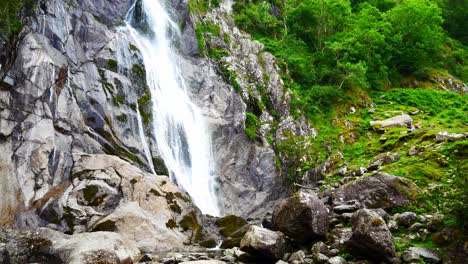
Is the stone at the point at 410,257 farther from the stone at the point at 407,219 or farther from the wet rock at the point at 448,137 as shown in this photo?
the wet rock at the point at 448,137

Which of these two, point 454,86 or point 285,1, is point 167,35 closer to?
point 285,1

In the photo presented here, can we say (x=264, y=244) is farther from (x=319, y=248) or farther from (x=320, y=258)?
(x=320, y=258)

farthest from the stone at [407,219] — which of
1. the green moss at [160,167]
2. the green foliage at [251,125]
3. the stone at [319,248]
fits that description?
the green foliage at [251,125]

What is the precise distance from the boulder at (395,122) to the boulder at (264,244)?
15.2 metres

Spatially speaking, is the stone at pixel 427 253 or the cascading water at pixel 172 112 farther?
the cascading water at pixel 172 112

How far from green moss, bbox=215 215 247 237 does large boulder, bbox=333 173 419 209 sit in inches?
182

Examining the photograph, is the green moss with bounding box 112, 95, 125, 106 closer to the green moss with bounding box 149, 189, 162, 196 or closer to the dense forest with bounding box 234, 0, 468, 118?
the green moss with bounding box 149, 189, 162, 196

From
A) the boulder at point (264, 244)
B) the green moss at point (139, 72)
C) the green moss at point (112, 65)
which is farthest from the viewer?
the green moss at point (139, 72)

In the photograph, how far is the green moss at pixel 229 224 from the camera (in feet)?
48.5

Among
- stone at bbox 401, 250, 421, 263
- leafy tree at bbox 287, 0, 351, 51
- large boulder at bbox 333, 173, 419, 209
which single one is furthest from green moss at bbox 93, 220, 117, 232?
leafy tree at bbox 287, 0, 351, 51

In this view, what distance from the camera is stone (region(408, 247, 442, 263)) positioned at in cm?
775

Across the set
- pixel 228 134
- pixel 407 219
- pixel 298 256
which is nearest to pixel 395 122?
pixel 228 134

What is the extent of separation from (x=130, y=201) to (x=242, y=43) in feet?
57.8

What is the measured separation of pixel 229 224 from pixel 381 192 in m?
6.22
